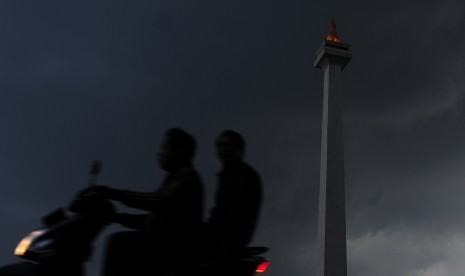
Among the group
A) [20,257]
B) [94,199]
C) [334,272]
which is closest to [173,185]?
[94,199]

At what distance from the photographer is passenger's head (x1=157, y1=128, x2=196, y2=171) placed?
324cm

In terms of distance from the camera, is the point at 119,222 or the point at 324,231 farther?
the point at 324,231

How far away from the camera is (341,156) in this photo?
3081 cm

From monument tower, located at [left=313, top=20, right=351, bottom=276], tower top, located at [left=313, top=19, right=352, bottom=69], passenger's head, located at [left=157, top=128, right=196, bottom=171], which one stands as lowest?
passenger's head, located at [left=157, top=128, right=196, bottom=171]

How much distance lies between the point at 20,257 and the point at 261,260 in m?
1.18

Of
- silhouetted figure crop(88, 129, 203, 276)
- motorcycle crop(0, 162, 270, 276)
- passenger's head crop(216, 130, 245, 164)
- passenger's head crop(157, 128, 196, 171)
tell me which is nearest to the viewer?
silhouetted figure crop(88, 129, 203, 276)

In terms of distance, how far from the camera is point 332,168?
99.5 feet

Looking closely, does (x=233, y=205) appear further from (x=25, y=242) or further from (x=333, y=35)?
(x=333, y=35)

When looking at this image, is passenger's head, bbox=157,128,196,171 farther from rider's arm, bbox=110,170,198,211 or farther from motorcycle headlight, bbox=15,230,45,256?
motorcycle headlight, bbox=15,230,45,256

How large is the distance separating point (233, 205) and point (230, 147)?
0.42 m

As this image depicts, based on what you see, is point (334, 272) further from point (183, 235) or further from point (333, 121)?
point (183, 235)

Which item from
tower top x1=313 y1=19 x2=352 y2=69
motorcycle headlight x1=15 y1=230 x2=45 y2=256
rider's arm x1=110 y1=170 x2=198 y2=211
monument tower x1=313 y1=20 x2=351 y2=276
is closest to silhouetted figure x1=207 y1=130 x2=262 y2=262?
rider's arm x1=110 y1=170 x2=198 y2=211

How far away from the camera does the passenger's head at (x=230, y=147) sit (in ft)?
11.3

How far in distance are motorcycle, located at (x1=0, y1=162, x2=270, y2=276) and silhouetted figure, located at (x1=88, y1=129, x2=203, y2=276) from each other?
113 mm
